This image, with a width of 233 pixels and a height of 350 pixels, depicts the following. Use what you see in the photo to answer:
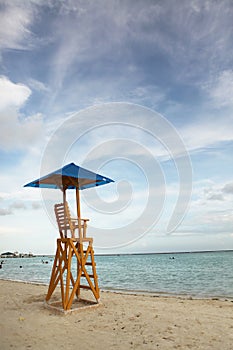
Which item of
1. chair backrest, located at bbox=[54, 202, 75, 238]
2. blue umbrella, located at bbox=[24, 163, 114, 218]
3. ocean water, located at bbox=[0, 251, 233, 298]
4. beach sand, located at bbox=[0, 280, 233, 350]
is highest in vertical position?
blue umbrella, located at bbox=[24, 163, 114, 218]

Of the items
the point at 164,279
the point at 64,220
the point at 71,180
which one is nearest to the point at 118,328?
the point at 64,220

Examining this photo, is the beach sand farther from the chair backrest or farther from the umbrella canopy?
the umbrella canopy

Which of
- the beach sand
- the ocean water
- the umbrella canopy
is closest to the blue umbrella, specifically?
the umbrella canopy

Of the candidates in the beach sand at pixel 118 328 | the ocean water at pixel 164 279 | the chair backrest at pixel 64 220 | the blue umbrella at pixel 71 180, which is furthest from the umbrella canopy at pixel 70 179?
the ocean water at pixel 164 279

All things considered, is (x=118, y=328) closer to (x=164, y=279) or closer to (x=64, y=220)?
(x=64, y=220)

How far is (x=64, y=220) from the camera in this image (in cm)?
798

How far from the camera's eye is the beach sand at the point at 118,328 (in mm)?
5004

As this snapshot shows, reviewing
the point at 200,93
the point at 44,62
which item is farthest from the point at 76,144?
the point at 200,93

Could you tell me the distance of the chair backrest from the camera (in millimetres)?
7875

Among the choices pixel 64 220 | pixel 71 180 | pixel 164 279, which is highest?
pixel 71 180

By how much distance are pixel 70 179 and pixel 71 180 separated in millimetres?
53

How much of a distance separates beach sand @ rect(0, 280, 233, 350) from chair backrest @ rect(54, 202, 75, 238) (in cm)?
200

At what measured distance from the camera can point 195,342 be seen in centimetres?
505

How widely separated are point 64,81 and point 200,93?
588cm
